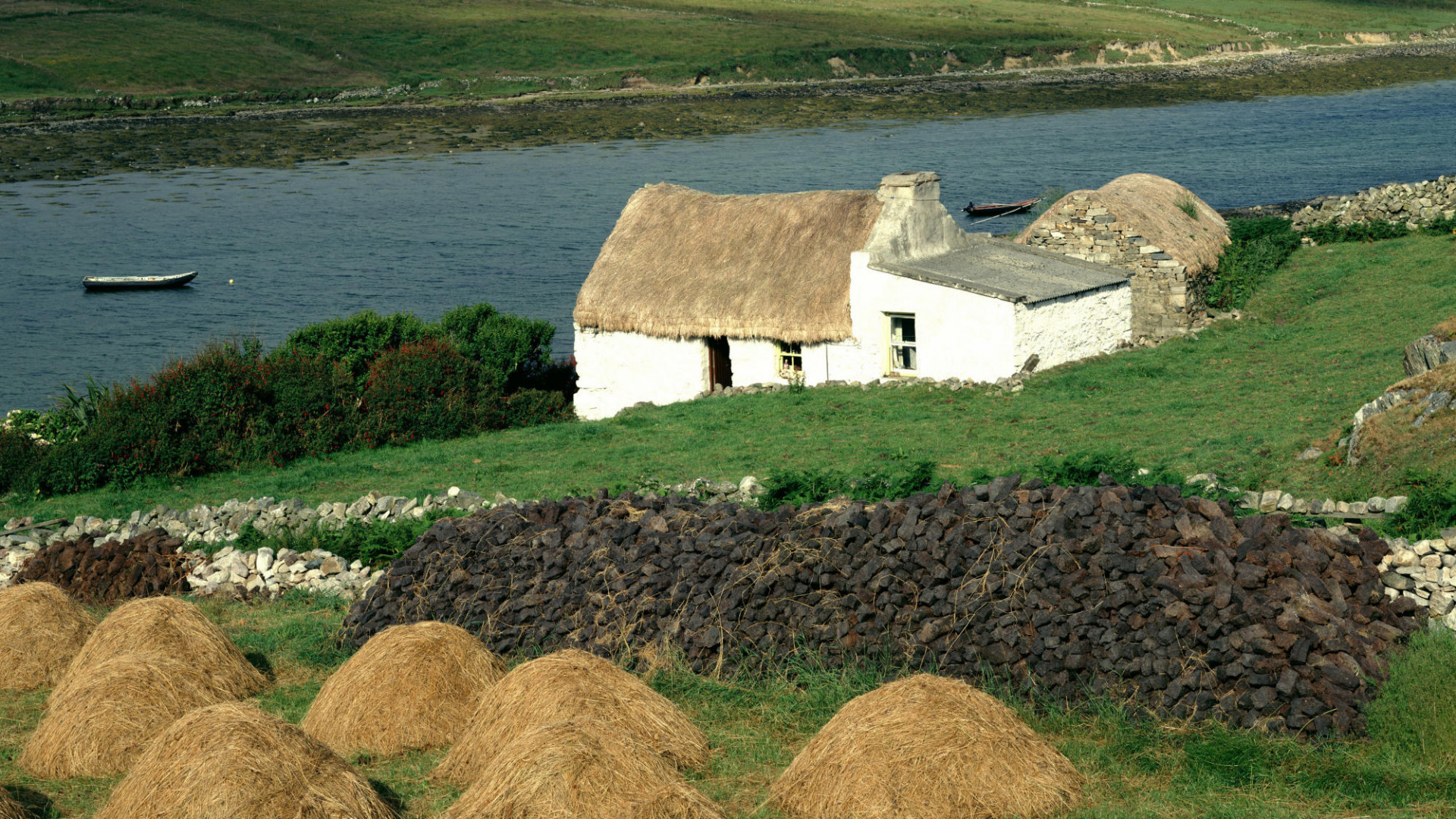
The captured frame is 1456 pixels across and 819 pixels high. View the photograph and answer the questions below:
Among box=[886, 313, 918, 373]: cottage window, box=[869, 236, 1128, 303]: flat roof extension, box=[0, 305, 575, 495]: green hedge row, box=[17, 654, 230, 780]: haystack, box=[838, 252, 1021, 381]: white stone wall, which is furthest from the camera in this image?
box=[886, 313, 918, 373]: cottage window

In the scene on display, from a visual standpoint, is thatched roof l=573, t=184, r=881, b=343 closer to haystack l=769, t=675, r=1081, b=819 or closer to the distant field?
haystack l=769, t=675, r=1081, b=819

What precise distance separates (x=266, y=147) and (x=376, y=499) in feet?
239

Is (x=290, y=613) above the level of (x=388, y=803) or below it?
below

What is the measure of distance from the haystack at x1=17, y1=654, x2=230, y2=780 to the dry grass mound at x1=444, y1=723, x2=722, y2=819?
318cm

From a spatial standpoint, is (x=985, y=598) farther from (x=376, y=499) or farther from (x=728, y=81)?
(x=728, y=81)

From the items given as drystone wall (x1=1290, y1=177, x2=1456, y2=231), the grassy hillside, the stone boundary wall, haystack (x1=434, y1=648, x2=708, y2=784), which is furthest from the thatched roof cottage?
haystack (x1=434, y1=648, x2=708, y2=784)

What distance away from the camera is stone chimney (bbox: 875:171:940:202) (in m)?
25.7

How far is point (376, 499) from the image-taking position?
18.3 metres

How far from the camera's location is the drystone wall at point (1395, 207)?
3338cm

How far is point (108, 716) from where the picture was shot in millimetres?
9656

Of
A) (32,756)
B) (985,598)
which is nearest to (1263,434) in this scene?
(985,598)

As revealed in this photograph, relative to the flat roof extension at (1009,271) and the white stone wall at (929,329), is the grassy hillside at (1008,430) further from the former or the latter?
the flat roof extension at (1009,271)

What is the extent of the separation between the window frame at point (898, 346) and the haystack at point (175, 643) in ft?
52.7

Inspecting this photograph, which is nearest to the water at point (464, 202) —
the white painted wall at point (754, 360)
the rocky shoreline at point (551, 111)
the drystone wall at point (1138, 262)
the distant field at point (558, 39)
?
the rocky shoreline at point (551, 111)
